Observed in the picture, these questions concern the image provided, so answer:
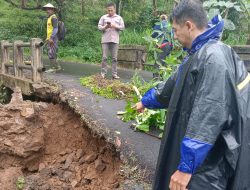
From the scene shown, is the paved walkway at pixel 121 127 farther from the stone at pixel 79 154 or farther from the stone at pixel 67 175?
the stone at pixel 67 175

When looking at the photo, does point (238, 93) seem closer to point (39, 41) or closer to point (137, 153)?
point (137, 153)

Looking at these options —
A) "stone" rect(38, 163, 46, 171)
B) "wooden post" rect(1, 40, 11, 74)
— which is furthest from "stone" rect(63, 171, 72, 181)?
"wooden post" rect(1, 40, 11, 74)

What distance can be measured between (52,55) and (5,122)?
3990mm

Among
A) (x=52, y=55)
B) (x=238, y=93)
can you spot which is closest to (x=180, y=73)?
(x=238, y=93)

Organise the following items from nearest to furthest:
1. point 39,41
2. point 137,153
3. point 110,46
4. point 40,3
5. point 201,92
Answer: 1. point 201,92
2. point 137,153
3. point 39,41
4. point 110,46
5. point 40,3

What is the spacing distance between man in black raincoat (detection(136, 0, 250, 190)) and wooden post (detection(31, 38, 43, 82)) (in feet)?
19.7

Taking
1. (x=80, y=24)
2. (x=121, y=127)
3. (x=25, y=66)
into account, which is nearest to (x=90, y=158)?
(x=121, y=127)

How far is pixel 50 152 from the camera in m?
6.64

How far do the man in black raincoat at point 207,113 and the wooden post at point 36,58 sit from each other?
5991mm

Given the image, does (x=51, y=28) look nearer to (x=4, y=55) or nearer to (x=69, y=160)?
(x=4, y=55)

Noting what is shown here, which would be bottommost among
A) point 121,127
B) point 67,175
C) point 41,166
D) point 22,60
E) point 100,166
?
point 41,166

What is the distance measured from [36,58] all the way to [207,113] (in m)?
6.53

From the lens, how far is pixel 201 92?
230 centimetres

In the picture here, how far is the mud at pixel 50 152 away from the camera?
546 cm
